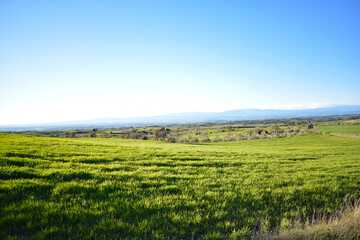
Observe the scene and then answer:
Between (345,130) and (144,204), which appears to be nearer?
(144,204)

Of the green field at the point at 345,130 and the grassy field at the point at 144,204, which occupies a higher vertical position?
the grassy field at the point at 144,204

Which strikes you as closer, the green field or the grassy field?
the grassy field

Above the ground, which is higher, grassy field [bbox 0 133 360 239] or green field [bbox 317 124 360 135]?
grassy field [bbox 0 133 360 239]

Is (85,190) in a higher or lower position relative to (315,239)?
higher

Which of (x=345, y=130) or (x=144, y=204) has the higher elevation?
(x=144, y=204)

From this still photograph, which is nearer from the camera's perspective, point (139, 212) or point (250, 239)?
point (250, 239)

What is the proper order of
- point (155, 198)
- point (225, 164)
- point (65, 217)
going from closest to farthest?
1. point (65, 217)
2. point (155, 198)
3. point (225, 164)

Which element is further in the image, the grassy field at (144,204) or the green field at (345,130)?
the green field at (345,130)

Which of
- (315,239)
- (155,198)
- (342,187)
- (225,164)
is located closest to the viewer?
(315,239)

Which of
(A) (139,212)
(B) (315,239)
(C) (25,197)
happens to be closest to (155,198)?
(A) (139,212)

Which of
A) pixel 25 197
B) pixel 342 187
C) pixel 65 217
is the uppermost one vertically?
pixel 25 197

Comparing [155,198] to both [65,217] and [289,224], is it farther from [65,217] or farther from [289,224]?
[289,224]

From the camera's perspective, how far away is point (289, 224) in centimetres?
515

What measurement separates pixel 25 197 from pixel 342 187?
547 inches
